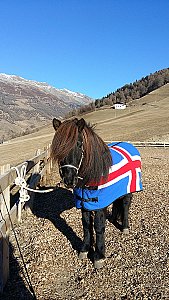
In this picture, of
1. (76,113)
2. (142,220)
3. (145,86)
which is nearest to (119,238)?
(142,220)

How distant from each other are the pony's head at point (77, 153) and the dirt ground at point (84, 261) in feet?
3.94

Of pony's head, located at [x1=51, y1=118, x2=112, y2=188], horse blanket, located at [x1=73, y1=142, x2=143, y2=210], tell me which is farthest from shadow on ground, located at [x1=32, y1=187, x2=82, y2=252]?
pony's head, located at [x1=51, y1=118, x2=112, y2=188]

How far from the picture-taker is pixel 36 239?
479 centimetres

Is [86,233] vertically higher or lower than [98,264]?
higher

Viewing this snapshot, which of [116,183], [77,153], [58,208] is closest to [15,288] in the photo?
[77,153]

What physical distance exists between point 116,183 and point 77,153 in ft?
3.37

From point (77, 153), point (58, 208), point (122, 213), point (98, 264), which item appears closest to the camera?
point (77, 153)

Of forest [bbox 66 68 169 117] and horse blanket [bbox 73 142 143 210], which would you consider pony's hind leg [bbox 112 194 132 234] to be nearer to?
horse blanket [bbox 73 142 143 210]

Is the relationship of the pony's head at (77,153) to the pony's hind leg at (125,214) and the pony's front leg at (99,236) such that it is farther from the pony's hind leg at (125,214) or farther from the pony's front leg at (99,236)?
the pony's hind leg at (125,214)

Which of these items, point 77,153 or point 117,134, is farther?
point 117,134

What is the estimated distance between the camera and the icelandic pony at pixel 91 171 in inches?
134

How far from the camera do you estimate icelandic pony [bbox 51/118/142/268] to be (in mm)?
3406

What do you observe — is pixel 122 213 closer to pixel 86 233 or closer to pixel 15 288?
pixel 86 233

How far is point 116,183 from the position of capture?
13.9 feet
